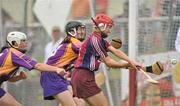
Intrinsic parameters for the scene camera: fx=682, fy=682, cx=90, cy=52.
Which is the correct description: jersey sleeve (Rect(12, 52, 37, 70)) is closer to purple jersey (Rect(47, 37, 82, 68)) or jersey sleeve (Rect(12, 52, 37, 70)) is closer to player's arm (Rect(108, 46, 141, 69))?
purple jersey (Rect(47, 37, 82, 68))

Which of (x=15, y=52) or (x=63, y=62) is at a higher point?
(x=15, y=52)

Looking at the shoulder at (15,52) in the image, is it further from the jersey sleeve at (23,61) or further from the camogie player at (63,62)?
the camogie player at (63,62)

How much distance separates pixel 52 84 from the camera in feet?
30.1

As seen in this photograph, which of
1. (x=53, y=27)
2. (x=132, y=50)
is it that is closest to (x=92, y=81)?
(x=132, y=50)

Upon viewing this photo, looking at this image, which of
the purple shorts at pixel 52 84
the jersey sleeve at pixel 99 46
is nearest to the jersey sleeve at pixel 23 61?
the purple shorts at pixel 52 84

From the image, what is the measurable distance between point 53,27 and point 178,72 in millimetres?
2302

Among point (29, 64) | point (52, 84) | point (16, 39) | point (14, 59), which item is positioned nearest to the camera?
point (29, 64)

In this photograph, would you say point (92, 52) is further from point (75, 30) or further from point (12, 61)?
point (12, 61)

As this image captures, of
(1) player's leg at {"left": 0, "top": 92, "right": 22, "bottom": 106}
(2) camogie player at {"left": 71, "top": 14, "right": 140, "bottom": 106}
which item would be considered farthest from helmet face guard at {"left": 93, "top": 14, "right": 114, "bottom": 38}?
(1) player's leg at {"left": 0, "top": 92, "right": 22, "bottom": 106}

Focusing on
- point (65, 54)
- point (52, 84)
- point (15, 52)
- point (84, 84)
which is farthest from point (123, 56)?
point (15, 52)

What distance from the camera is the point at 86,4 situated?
11.0m

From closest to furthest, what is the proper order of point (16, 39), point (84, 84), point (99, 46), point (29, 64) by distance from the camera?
1. point (29, 64)
2. point (99, 46)
3. point (16, 39)
4. point (84, 84)

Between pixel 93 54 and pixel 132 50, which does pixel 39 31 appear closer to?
pixel 132 50

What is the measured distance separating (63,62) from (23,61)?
31.5 inches
